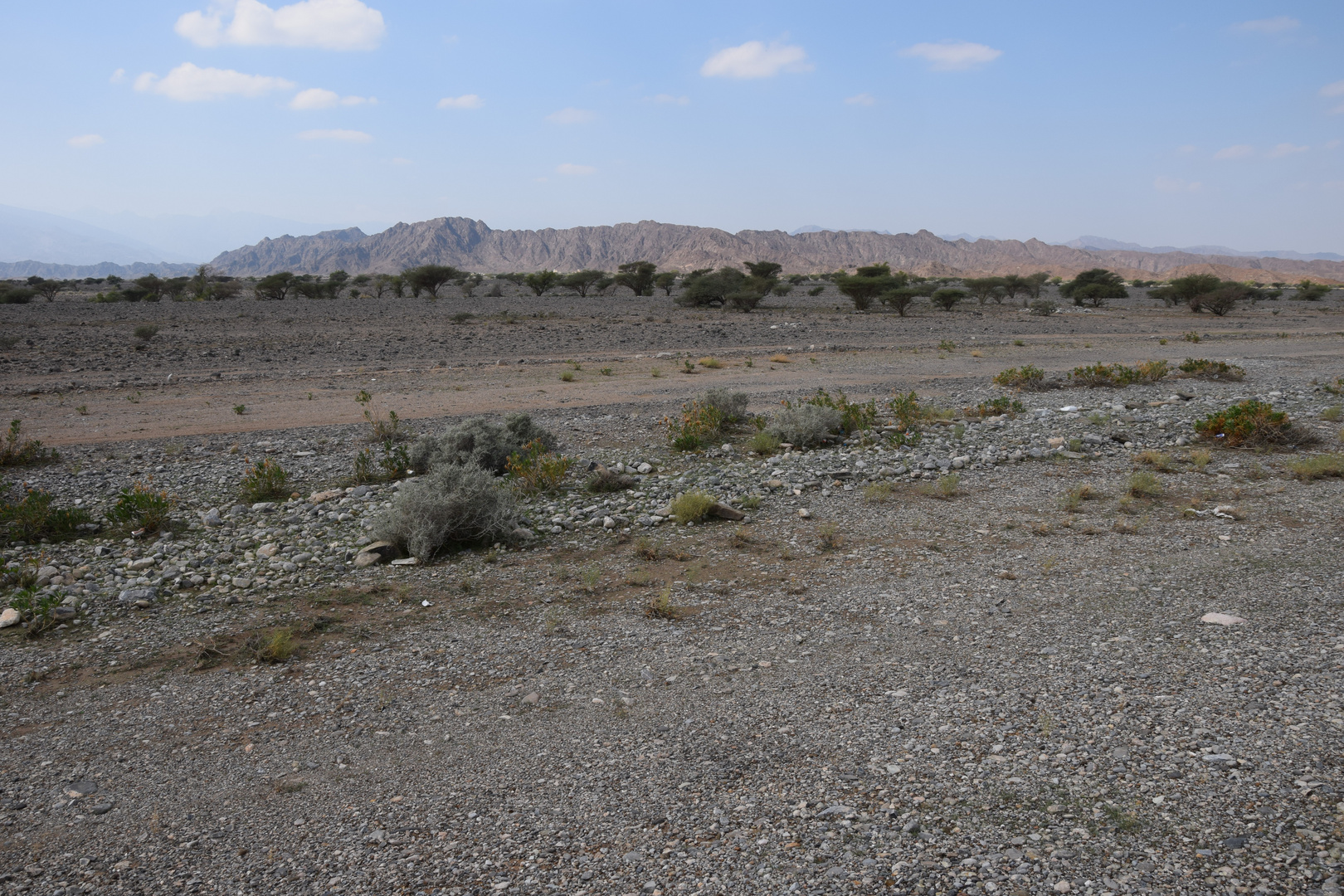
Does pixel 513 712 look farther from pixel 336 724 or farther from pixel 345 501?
pixel 345 501

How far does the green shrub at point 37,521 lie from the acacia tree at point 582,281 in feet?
162

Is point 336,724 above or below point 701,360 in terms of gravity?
below

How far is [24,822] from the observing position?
10.7 ft

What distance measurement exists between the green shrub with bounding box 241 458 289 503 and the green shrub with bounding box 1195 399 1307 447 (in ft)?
40.4

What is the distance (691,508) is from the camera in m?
7.39

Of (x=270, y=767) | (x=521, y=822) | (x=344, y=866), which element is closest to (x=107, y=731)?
(x=270, y=767)

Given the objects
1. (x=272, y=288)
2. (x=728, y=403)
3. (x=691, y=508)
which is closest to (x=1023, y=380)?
(x=728, y=403)

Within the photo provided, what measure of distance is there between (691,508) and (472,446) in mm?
3857

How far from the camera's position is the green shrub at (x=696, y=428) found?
10.7m

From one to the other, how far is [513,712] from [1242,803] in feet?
11.4

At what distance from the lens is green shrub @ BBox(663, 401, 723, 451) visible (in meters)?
10.7

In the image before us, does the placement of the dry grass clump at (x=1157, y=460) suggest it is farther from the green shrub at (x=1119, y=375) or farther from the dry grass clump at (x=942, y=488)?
the green shrub at (x=1119, y=375)

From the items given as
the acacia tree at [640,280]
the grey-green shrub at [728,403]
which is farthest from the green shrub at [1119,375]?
the acacia tree at [640,280]

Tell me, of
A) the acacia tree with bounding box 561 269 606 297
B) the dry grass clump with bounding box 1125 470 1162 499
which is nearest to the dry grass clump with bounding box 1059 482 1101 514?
the dry grass clump with bounding box 1125 470 1162 499
